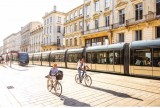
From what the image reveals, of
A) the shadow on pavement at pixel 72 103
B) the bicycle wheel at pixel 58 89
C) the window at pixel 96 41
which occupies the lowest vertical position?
the shadow on pavement at pixel 72 103

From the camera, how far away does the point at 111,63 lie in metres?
17.6

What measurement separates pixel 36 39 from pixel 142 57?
56.6 metres

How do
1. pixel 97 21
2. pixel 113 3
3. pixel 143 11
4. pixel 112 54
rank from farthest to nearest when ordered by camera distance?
pixel 97 21 < pixel 113 3 < pixel 143 11 < pixel 112 54

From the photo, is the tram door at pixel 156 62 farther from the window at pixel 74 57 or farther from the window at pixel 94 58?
the window at pixel 74 57

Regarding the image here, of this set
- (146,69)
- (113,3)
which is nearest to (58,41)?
(113,3)

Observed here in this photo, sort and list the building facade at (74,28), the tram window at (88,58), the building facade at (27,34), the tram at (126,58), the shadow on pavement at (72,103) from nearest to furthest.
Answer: the shadow on pavement at (72,103), the tram at (126,58), the tram window at (88,58), the building facade at (74,28), the building facade at (27,34)

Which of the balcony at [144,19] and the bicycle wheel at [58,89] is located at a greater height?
the balcony at [144,19]

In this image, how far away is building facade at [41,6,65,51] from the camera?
54438 millimetres

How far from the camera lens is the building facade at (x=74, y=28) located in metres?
39.7

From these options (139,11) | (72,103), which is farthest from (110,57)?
(72,103)

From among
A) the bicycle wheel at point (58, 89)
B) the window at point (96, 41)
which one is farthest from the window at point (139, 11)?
the bicycle wheel at point (58, 89)

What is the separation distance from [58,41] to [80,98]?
1876 inches

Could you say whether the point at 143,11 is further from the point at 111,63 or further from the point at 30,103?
the point at 30,103

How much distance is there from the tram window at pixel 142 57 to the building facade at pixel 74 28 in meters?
24.2
